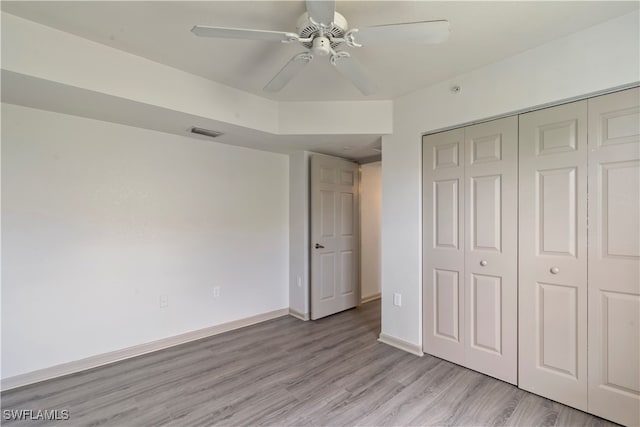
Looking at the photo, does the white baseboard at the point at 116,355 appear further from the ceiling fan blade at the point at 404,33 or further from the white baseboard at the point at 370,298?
the ceiling fan blade at the point at 404,33

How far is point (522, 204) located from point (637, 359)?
3.50ft

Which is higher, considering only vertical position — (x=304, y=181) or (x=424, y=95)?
(x=424, y=95)

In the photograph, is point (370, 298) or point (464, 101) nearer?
point (464, 101)

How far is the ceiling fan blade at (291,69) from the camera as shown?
162 cm

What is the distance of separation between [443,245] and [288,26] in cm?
204

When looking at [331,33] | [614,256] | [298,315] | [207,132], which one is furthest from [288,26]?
[298,315]

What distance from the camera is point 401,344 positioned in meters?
2.82

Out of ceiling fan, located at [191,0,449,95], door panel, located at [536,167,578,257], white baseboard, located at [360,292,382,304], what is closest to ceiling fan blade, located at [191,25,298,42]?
ceiling fan, located at [191,0,449,95]

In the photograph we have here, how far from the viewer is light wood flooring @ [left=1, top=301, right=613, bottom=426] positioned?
6.09 feet

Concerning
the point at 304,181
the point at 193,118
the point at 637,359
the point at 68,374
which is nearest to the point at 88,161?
the point at 193,118

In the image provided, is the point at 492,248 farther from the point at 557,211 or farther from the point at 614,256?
the point at 614,256

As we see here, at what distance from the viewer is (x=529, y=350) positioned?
6.89ft

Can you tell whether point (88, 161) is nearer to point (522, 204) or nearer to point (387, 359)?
point (387, 359)

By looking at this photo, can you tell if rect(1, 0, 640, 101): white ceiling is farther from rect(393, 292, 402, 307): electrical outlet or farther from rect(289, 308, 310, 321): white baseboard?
rect(289, 308, 310, 321): white baseboard
